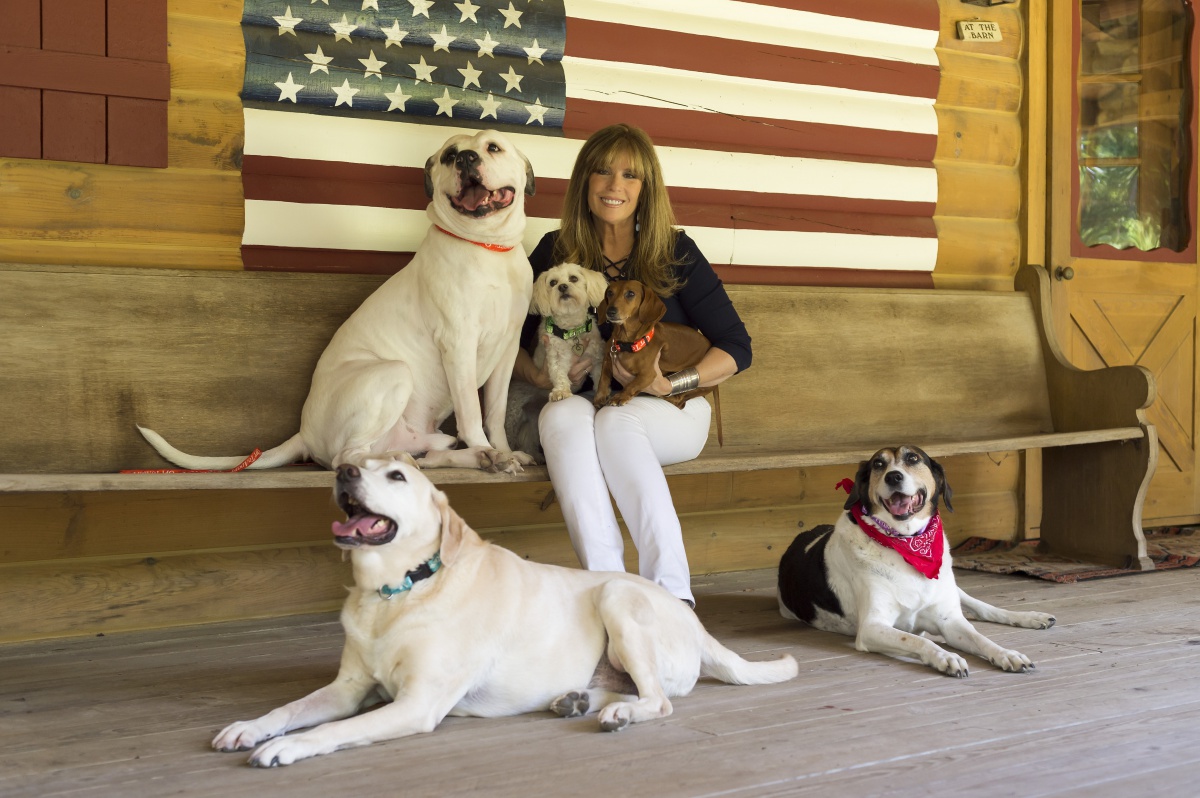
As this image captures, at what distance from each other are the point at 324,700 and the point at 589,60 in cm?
275

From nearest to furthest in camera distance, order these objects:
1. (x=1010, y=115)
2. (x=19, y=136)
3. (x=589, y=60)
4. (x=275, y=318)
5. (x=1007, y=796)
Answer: (x=1007, y=796)
(x=19, y=136)
(x=275, y=318)
(x=589, y=60)
(x=1010, y=115)

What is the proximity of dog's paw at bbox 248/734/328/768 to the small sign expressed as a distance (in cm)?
438

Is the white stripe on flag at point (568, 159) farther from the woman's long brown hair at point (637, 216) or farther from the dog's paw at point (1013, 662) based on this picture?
the dog's paw at point (1013, 662)

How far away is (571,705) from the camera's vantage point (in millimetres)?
2461

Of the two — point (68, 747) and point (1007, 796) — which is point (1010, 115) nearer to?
point (1007, 796)

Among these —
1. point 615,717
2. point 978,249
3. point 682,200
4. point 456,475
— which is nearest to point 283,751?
point 615,717

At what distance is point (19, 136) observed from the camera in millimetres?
3324

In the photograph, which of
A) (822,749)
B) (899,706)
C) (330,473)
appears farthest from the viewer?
(330,473)

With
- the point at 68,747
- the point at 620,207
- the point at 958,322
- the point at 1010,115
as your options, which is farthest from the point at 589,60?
the point at 68,747

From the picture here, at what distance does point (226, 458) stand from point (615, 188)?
1.51 metres

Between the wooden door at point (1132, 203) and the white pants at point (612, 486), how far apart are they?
2.90 meters

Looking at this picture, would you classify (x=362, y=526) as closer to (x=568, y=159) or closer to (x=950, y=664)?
(x=950, y=664)

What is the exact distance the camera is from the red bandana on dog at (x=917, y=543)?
3.16 metres

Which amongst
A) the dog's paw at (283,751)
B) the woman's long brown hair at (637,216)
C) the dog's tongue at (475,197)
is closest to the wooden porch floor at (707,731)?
the dog's paw at (283,751)
